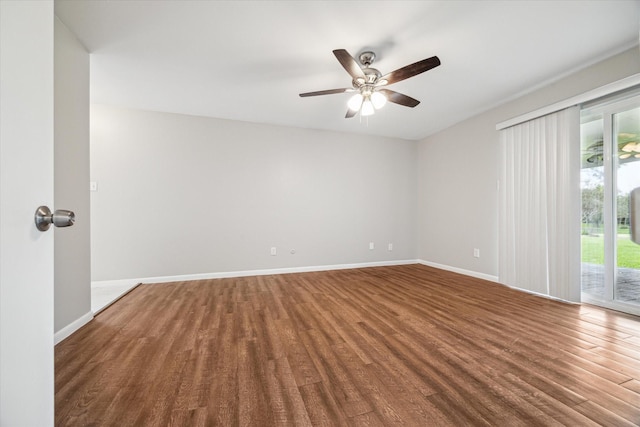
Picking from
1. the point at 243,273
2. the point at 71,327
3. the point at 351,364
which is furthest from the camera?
the point at 243,273

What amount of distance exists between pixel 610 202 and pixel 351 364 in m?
3.12

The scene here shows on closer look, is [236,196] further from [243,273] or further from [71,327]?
[71,327]

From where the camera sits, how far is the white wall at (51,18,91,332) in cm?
182

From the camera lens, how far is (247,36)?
2049 millimetres

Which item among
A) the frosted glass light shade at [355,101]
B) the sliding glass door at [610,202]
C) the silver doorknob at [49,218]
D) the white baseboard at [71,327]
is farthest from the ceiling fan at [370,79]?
the white baseboard at [71,327]

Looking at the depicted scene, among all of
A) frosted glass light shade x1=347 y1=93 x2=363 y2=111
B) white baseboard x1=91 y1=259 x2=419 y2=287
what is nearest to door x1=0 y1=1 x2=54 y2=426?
frosted glass light shade x1=347 y1=93 x2=363 y2=111

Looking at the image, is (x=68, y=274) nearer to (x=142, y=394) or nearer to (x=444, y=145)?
(x=142, y=394)

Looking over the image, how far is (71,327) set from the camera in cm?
190

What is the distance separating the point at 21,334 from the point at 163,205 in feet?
11.4

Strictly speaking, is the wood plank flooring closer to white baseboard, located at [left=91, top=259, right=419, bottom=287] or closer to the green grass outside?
the green grass outside

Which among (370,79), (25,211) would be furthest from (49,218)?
(370,79)

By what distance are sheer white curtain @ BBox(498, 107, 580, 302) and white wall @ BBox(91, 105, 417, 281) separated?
1.79 metres

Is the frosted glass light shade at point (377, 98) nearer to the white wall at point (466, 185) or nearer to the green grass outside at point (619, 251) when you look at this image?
the white wall at point (466, 185)

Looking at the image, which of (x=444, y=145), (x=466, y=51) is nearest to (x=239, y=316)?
(x=466, y=51)
